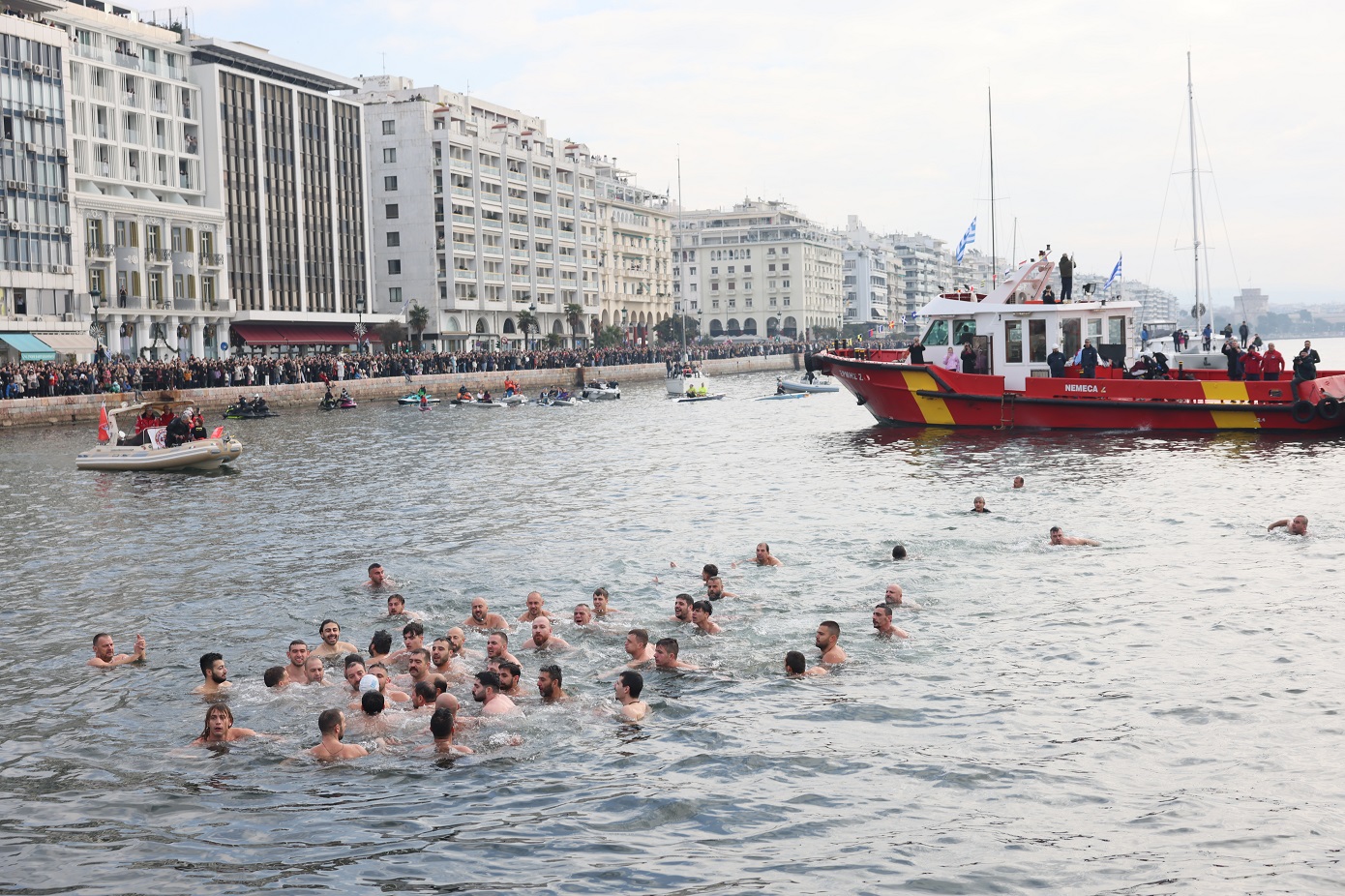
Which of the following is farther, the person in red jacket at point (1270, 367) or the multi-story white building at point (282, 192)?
the multi-story white building at point (282, 192)

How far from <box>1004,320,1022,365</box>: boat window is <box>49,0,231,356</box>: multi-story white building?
52.6m

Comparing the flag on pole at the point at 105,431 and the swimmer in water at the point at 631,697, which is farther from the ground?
the flag on pole at the point at 105,431

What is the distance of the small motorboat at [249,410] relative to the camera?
6006 centimetres

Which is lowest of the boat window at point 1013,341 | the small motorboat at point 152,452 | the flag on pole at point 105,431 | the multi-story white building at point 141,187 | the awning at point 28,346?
the small motorboat at point 152,452

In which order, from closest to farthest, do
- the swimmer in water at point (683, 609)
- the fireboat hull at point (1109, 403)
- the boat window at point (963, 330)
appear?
1. the swimmer in water at point (683, 609)
2. the fireboat hull at point (1109, 403)
3. the boat window at point (963, 330)

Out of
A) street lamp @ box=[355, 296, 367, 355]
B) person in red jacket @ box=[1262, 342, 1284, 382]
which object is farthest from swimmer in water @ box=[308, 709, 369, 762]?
street lamp @ box=[355, 296, 367, 355]

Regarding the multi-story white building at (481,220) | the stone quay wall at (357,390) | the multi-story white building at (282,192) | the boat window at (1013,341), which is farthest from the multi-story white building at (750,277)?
the boat window at (1013,341)

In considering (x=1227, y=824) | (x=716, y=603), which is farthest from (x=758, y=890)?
(x=716, y=603)

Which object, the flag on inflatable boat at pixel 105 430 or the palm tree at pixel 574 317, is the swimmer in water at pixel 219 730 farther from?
the palm tree at pixel 574 317

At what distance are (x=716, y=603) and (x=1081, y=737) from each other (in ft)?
22.3

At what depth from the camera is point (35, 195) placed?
71250mm

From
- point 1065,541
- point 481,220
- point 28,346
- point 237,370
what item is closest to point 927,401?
point 1065,541

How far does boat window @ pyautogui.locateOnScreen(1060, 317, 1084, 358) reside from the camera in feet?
129

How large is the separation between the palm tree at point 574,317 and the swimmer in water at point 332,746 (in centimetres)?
11557
